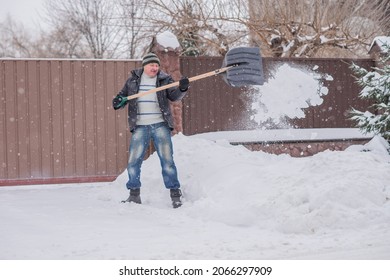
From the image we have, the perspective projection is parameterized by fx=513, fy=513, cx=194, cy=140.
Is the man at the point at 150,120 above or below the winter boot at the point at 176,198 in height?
above

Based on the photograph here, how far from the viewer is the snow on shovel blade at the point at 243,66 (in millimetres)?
6422

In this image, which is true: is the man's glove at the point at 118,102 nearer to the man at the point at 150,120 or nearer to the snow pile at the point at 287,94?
the man at the point at 150,120

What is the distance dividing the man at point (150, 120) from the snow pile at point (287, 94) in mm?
3459

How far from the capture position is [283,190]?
5.18 m

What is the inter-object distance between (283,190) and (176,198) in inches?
52.0

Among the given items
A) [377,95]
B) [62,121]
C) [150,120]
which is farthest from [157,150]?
[377,95]

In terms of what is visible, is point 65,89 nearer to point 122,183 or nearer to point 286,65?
point 122,183

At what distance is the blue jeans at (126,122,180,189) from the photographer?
5.96 metres

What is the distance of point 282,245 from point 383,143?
442cm

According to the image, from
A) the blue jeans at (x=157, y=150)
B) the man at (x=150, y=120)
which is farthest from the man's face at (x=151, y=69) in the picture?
the blue jeans at (x=157, y=150)

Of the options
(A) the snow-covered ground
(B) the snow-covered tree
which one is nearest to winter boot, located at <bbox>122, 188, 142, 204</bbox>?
(A) the snow-covered ground

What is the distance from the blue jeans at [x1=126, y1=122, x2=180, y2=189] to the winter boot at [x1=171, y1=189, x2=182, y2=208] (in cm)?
5

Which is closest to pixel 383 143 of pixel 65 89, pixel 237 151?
pixel 237 151

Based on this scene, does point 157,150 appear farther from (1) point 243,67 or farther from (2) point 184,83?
(1) point 243,67
